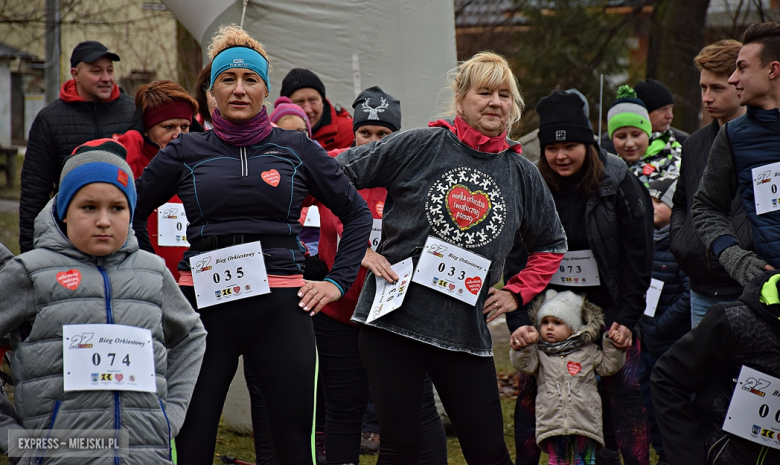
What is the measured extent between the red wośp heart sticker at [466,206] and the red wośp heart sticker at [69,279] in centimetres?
151

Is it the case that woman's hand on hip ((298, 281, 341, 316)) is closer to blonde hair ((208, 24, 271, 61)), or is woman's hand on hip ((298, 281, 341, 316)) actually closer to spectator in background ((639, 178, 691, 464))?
blonde hair ((208, 24, 271, 61))

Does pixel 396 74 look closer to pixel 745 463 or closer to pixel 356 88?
pixel 356 88

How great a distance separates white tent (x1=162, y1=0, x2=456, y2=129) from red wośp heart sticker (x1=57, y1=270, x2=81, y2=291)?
144 inches

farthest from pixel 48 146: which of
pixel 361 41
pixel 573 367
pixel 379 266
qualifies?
pixel 573 367

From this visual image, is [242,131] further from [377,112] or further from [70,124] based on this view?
[70,124]

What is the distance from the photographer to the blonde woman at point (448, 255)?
3.73 metres

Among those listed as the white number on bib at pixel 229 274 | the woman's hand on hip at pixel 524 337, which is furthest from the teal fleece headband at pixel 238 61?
the woman's hand on hip at pixel 524 337

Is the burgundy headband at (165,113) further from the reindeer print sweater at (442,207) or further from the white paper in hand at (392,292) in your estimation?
the white paper in hand at (392,292)

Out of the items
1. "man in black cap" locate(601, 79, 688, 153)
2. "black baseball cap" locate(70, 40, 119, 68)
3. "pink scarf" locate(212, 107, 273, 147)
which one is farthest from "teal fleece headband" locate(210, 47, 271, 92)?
"man in black cap" locate(601, 79, 688, 153)

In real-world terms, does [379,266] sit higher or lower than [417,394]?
higher

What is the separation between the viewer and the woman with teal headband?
3.56m

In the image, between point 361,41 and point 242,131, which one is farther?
point 361,41

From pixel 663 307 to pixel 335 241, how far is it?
2.36m

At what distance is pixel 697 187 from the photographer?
4727 mm
